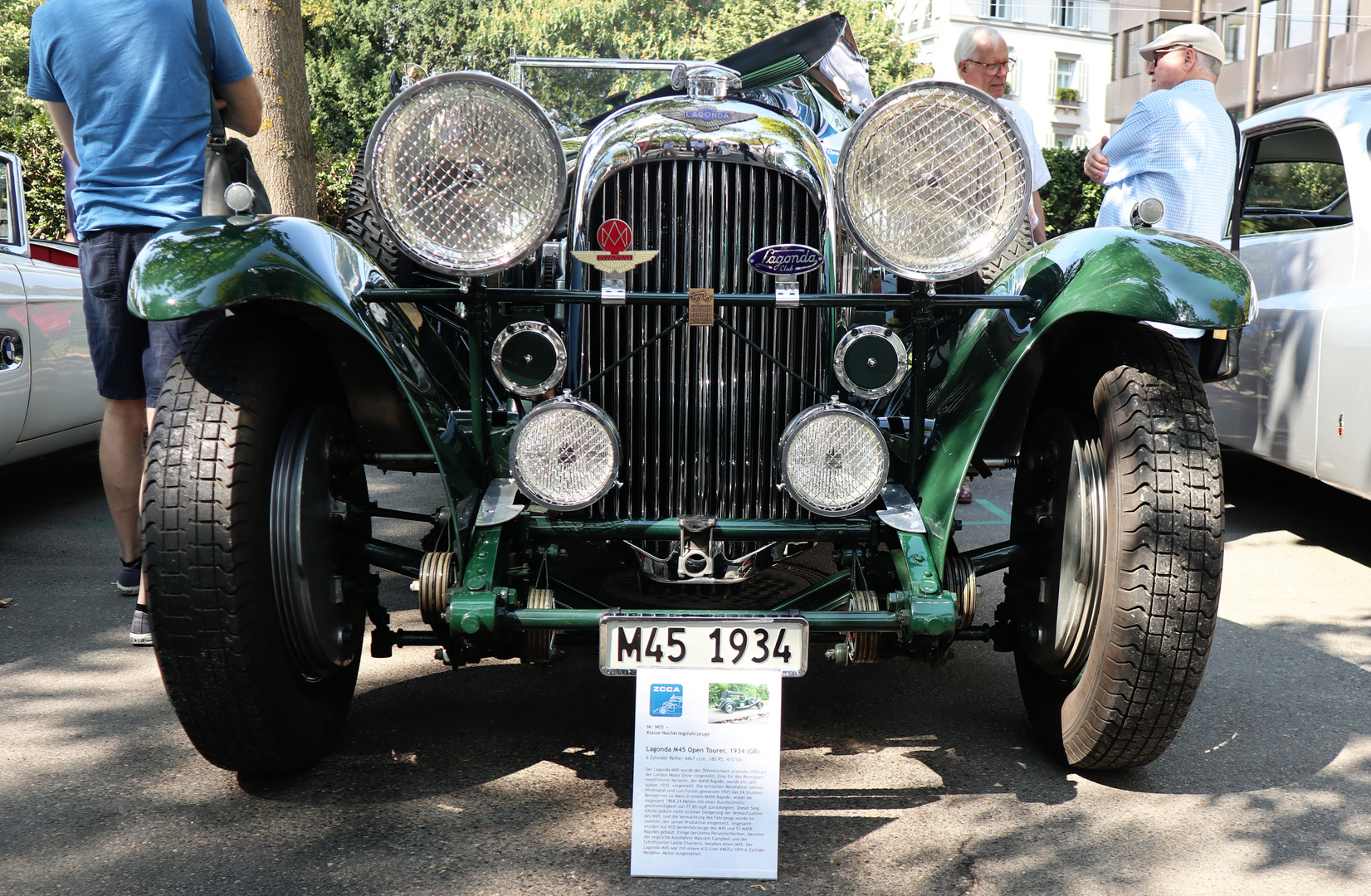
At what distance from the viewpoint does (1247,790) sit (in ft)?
8.16

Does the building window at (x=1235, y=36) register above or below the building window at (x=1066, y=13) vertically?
below

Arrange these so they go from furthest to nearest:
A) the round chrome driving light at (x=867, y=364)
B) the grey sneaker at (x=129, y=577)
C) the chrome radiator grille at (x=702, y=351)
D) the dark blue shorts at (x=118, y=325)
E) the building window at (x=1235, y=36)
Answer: the building window at (x=1235, y=36) < the grey sneaker at (x=129, y=577) < the dark blue shorts at (x=118, y=325) < the chrome radiator grille at (x=702, y=351) < the round chrome driving light at (x=867, y=364)

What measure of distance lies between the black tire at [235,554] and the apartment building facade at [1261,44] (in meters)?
20.9

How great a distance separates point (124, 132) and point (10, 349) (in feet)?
5.26

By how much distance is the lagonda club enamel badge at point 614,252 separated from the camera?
94.9 inches

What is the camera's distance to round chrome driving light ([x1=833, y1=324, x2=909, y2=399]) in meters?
2.54

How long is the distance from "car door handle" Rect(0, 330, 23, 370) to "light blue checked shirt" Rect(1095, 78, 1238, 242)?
4.28 metres

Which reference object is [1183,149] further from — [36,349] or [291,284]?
[36,349]

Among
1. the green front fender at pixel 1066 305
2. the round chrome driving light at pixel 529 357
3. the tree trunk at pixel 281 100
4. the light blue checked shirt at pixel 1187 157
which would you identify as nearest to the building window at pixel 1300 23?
the light blue checked shirt at pixel 1187 157

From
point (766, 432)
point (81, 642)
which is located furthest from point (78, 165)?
point (766, 432)

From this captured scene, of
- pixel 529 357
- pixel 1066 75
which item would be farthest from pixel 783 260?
pixel 1066 75

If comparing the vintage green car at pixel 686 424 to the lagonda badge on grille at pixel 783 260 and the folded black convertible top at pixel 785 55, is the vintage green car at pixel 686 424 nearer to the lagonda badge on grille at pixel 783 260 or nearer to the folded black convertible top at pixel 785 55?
the lagonda badge on grille at pixel 783 260

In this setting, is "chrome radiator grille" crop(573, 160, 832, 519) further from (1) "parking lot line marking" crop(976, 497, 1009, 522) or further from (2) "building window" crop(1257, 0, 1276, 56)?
(2) "building window" crop(1257, 0, 1276, 56)

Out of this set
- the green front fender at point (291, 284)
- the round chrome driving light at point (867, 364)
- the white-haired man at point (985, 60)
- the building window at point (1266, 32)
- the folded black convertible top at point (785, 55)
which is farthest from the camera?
the building window at point (1266, 32)
